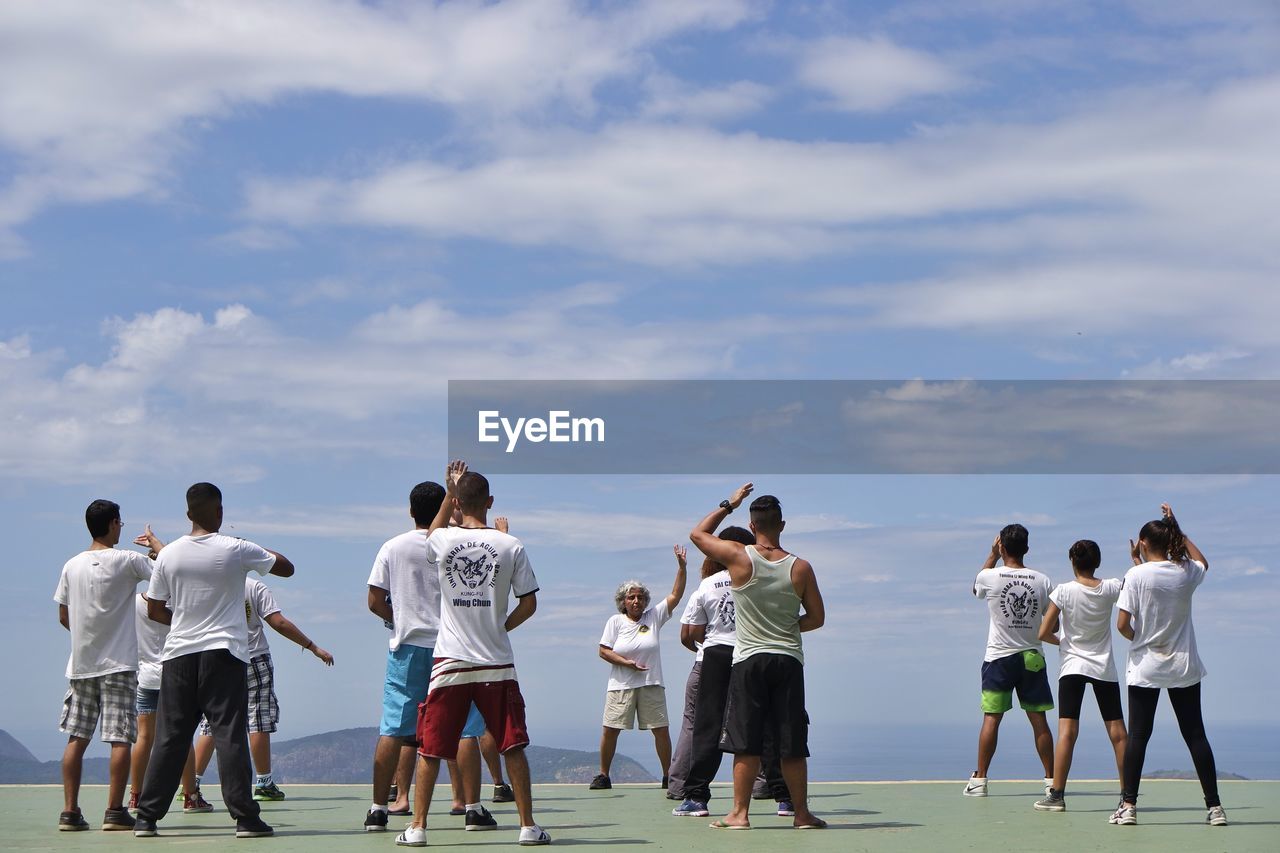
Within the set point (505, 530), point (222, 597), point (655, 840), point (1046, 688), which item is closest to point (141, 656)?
point (222, 597)

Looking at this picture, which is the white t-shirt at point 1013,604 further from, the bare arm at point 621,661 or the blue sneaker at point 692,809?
the bare arm at point 621,661

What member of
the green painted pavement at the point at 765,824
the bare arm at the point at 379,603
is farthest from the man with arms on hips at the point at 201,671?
the bare arm at the point at 379,603

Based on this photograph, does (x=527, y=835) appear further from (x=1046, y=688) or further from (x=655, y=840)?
(x=1046, y=688)

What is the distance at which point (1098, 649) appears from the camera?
10039 millimetres

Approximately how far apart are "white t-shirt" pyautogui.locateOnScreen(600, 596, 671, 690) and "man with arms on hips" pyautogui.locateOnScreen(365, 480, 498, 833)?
3710 millimetres

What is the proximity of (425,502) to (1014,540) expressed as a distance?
474 cm

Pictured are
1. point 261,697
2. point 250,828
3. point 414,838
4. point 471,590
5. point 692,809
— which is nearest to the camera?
point 414,838

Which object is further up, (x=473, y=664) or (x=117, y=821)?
(x=473, y=664)

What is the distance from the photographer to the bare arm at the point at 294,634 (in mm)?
10219

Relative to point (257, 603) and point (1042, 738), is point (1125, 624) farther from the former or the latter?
point (257, 603)

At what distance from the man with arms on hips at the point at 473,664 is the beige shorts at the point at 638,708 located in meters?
4.72

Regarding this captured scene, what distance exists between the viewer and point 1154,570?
910 centimetres

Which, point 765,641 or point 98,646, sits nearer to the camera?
point 765,641

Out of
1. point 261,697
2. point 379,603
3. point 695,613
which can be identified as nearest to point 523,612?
point 379,603
